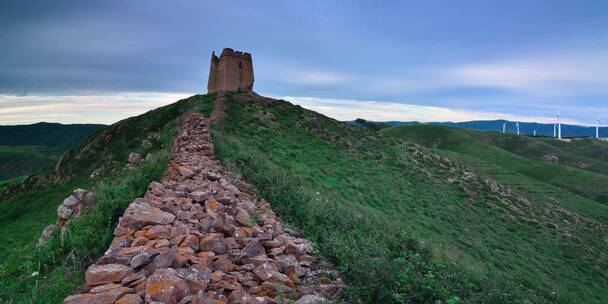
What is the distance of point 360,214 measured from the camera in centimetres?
1509

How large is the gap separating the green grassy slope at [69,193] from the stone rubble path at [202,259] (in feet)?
2.36

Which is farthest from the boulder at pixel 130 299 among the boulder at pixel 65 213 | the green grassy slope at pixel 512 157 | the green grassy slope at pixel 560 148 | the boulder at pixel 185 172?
the green grassy slope at pixel 560 148

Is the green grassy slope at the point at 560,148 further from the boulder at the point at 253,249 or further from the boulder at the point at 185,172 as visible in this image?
the boulder at the point at 253,249

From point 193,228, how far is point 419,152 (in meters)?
37.5

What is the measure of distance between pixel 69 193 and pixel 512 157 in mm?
85817

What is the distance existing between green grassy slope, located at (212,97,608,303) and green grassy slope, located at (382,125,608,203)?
26138 mm

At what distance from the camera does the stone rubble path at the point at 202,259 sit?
435cm

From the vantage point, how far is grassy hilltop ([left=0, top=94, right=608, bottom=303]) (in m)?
6.22

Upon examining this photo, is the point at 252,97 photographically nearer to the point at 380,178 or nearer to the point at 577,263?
the point at 380,178

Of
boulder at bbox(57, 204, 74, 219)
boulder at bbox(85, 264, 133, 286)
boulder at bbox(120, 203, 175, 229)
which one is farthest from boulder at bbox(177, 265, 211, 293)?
boulder at bbox(57, 204, 74, 219)

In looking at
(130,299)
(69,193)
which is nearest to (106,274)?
(130,299)

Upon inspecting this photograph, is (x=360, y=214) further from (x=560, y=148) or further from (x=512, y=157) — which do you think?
(x=560, y=148)

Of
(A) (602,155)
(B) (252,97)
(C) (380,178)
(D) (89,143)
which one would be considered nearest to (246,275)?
(C) (380,178)

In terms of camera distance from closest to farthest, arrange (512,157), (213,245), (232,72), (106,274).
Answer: (106,274)
(213,245)
(232,72)
(512,157)
